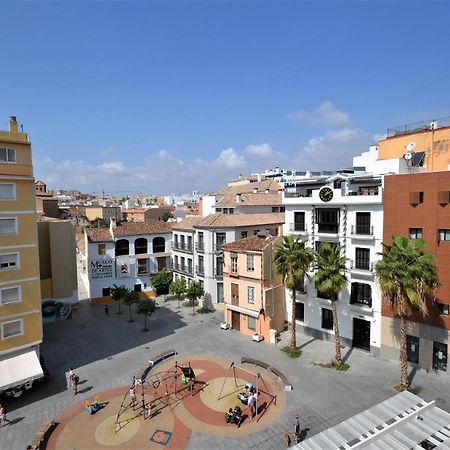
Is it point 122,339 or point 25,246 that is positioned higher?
point 25,246

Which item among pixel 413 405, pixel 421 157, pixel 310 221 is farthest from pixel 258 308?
pixel 421 157

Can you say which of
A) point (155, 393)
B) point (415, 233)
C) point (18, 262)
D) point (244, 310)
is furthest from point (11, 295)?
point (415, 233)

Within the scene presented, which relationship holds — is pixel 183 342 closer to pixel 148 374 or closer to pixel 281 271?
pixel 148 374

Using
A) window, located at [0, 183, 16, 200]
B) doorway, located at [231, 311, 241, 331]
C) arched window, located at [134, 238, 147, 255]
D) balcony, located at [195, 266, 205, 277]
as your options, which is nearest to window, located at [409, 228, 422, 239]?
doorway, located at [231, 311, 241, 331]

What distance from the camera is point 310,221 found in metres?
34.5

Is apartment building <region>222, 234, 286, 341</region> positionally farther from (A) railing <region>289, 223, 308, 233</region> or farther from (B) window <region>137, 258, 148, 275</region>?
(B) window <region>137, 258, 148, 275</region>

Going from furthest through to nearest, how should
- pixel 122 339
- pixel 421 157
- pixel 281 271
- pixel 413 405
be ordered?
1. pixel 122 339
2. pixel 421 157
3. pixel 281 271
4. pixel 413 405

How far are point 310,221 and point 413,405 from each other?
729 inches

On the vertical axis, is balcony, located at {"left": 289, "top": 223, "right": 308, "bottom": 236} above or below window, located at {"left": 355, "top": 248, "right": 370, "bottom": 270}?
above

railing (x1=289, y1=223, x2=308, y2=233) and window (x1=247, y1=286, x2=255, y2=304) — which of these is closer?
railing (x1=289, y1=223, x2=308, y2=233)

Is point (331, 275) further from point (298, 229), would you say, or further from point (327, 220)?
point (298, 229)

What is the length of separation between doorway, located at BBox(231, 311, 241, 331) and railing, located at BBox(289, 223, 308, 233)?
11432 millimetres

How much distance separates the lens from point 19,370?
85.2ft

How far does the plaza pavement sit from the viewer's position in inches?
866
